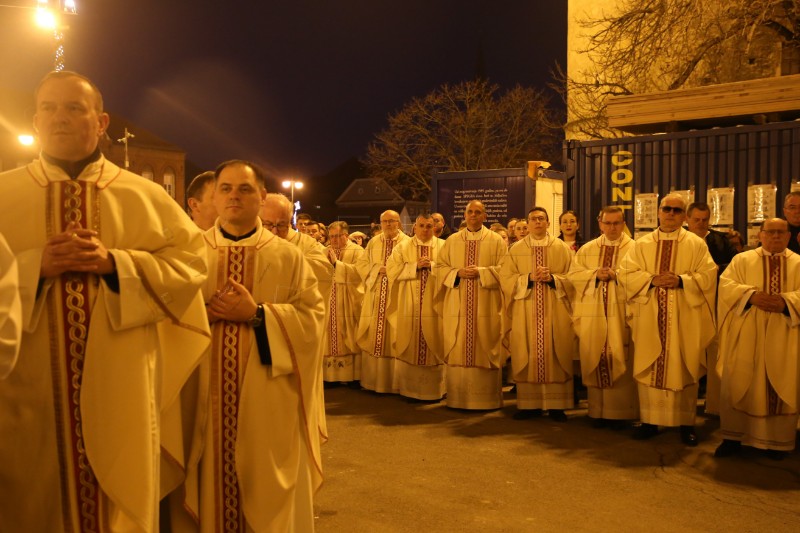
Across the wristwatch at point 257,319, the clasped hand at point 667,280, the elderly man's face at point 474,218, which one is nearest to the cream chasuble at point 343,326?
the elderly man's face at point 474,218

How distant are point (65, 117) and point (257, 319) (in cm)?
122

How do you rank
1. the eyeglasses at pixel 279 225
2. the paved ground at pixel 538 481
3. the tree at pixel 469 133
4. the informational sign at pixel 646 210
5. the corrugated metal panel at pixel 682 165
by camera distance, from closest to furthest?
the paved ground at pixel 538 481 < the eyeglasses at pixel 279 225 < the corrugated metal panel at pixel 682 165 < the informational sign at pixel 646 210 < the tree at pixel 469 133

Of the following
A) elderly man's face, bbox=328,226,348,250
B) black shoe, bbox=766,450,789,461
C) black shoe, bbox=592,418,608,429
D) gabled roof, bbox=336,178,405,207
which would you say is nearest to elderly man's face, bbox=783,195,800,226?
black shoe, bbox=766,450,789,461

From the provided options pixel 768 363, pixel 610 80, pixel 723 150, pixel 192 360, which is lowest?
pixel 768 363

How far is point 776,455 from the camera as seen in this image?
22.0 feet

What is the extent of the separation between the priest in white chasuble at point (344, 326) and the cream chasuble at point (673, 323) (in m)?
4.33

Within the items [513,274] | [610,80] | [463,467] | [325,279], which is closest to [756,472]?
[463,467]

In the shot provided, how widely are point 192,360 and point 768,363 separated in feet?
17.4

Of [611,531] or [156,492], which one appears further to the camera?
[611,531]

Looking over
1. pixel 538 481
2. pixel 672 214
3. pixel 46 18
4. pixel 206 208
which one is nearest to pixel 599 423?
pixel 538 481

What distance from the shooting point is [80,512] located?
290cm

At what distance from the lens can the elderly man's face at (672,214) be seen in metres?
7.21

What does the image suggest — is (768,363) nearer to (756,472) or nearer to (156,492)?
(756,472)

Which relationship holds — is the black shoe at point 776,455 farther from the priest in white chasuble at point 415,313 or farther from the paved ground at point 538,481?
the priest in white chasuble at point 415,313
